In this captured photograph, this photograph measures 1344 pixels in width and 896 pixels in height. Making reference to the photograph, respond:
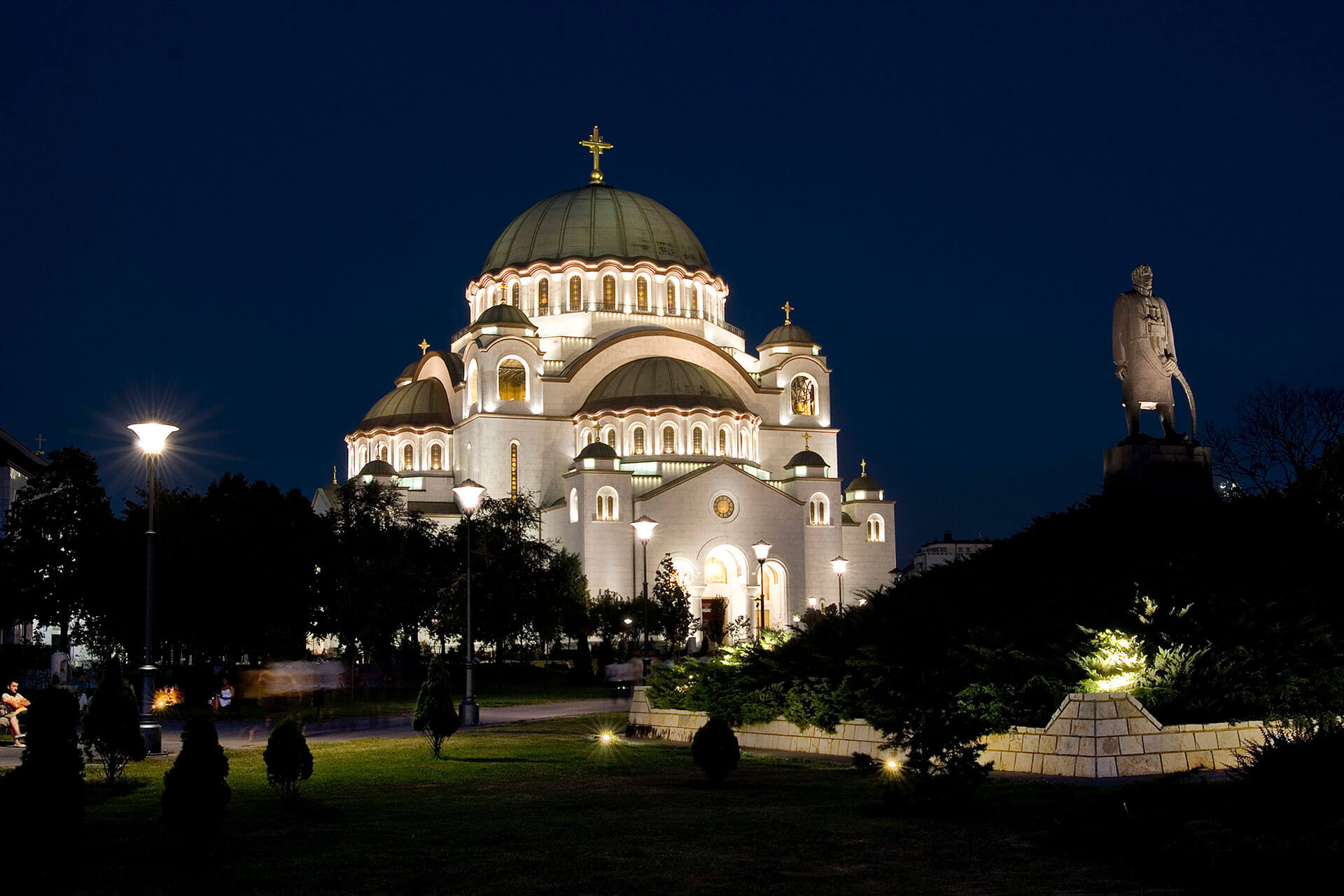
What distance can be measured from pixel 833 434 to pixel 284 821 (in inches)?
1895

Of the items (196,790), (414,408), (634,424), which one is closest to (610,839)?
(196,790)

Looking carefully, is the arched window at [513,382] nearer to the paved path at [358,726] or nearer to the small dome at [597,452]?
the small dome at [597,452]

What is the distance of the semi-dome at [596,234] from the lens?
56.0 metres

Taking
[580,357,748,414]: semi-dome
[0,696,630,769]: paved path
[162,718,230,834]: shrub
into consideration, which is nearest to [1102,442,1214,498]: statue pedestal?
[0,696,630,769]: paved path

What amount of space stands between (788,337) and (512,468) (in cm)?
1399

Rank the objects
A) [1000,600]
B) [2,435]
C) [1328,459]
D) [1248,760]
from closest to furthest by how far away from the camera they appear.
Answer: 1. [1248,760]
2. [1000,600]
3. [1328,459]
4. [2,435]

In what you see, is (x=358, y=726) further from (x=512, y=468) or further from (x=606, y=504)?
(x=512, y=468)

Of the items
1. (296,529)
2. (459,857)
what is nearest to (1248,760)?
(459,857)

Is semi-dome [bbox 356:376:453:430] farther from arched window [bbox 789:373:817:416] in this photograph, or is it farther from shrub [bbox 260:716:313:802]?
shrub [bbox 260:716:313:802]

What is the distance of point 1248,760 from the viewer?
11234mm

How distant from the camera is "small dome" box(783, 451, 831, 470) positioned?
5231 cm

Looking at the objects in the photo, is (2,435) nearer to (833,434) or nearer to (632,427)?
(632,427)

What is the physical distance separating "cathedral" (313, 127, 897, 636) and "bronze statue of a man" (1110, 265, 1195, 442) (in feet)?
103

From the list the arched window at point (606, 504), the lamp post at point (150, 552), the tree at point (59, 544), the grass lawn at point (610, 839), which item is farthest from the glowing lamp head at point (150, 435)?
the arched window at point (606, 504)
